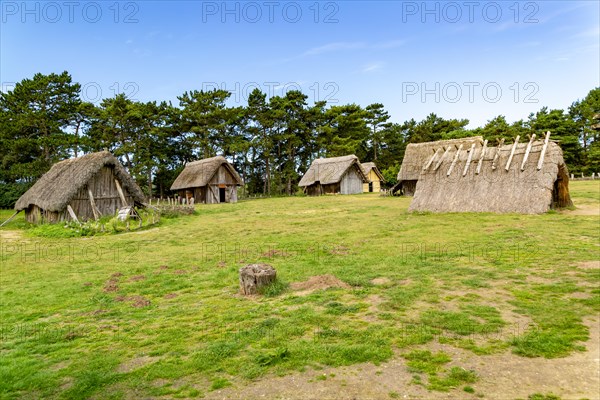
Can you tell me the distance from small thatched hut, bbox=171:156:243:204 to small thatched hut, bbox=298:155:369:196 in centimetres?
1006

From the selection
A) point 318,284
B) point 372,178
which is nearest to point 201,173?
point 372,178

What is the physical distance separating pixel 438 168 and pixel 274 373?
62.8 ft

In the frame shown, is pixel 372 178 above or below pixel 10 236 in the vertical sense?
above

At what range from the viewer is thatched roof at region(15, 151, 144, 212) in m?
22.0

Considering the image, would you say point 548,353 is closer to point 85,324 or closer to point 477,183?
point 85,324

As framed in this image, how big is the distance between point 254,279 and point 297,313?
1.68 metres

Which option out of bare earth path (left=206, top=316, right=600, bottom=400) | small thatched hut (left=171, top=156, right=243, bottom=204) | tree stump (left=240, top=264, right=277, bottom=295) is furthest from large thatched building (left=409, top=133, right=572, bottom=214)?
small thatched hut (left=171, top=156, right=243, bottom=204)

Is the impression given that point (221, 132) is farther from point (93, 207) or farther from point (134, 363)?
point (134, 363)

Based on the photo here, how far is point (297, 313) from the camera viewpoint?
6758mm

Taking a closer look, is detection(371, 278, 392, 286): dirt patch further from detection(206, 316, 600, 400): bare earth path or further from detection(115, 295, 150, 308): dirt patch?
detection(115, 295, 150, 308): dirt patch

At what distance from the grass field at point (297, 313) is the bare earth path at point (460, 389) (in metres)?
0.05

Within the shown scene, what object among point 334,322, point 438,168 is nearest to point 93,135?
point 438,168

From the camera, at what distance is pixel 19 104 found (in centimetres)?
3809

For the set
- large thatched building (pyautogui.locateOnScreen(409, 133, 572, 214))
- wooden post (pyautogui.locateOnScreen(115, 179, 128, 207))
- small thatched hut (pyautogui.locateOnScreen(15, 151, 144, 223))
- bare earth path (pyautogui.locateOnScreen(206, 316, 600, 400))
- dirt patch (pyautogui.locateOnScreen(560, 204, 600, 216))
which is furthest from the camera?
wooden post (pyautogui.locateOnScreen(115, 179, 128, 207))
